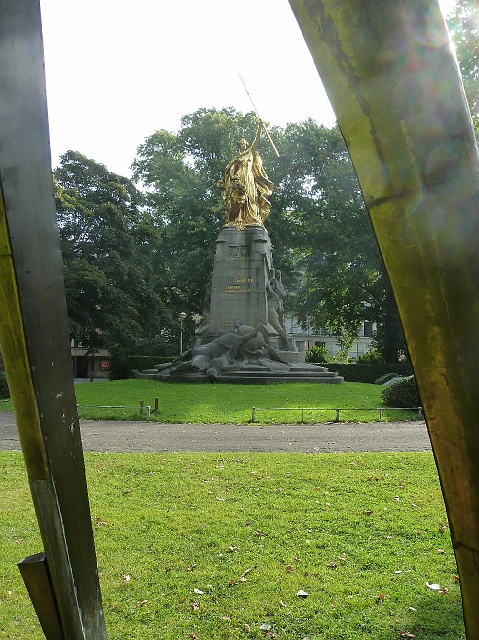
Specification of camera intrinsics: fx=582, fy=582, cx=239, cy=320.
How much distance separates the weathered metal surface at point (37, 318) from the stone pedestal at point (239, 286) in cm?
2355

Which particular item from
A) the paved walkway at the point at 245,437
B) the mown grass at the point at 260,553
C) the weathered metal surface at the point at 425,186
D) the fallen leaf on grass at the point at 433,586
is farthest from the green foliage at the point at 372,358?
the weathered metal surface at the point at 425,186

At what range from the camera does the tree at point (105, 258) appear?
3359 centimetres

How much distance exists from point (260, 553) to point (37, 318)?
4092 mm

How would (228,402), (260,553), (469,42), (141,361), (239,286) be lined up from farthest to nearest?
(141,361)
(239,286)
(469,42)
(228,402)
(260,553)

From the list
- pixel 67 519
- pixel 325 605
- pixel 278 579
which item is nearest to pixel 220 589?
pixel 278 579

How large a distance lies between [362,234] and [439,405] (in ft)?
124

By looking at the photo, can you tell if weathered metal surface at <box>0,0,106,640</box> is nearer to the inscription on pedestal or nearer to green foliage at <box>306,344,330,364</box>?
the inscription on pedestal

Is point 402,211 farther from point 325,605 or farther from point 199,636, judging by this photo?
point 325,605

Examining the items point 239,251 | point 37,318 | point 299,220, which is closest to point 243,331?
point 239,251

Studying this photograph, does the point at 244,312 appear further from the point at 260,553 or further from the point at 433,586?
the point at 433,586

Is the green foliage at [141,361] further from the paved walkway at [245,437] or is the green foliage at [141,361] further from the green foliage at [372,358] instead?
the paved walkway at [245,437]

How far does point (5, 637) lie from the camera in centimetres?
382

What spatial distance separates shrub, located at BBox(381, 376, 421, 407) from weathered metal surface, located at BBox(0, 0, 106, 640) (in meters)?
15.3

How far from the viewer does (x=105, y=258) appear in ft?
118
